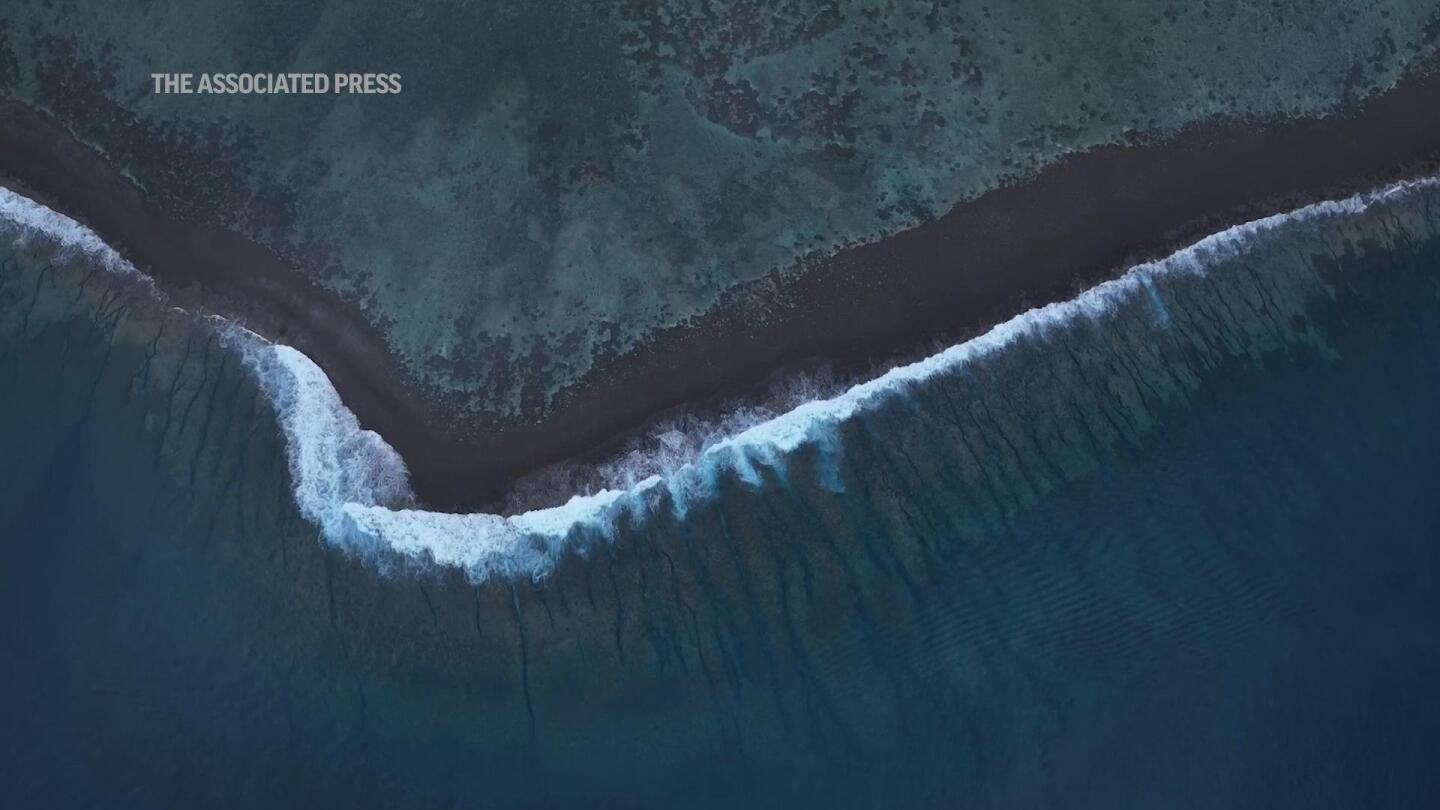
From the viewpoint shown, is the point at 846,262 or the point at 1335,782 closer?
the point at 1335,782

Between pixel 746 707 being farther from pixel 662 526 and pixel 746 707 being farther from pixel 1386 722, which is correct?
pixel 1386 722

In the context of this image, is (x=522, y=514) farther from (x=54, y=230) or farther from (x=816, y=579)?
(x=54, y=230)

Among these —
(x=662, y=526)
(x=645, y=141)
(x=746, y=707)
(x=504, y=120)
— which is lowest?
(x=746, y=707)

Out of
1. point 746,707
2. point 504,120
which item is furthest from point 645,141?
point 746,707

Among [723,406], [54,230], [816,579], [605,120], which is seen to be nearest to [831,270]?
[723,406]

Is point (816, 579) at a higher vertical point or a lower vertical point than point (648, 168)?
lower

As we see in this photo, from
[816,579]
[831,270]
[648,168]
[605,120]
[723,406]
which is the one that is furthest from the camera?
[605,120]
